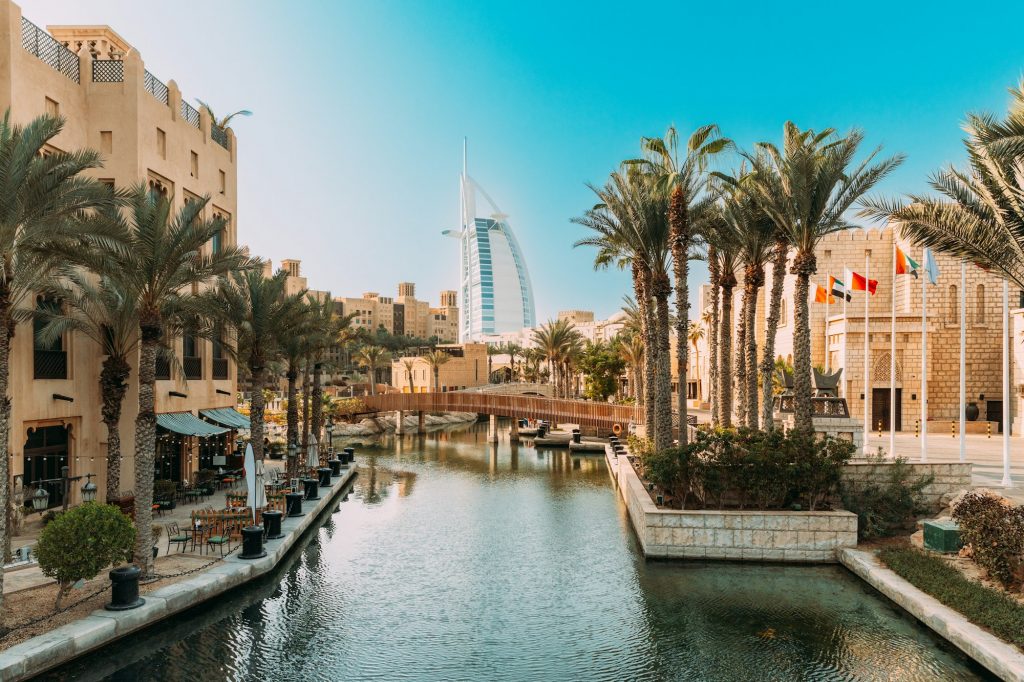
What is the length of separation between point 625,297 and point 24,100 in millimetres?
34642

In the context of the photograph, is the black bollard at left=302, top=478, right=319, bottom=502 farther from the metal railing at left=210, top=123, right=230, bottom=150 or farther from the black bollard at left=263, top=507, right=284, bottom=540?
the metal railing at left=210, top=123, right=230, bottom=150

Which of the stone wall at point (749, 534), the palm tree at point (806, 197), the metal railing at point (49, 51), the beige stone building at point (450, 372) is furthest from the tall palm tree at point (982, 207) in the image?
the beige stone building at point (450, 372)

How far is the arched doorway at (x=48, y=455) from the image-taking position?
57.0 feet

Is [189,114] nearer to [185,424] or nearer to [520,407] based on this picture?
[185,424]

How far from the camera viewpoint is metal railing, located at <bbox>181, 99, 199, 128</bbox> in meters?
23.6

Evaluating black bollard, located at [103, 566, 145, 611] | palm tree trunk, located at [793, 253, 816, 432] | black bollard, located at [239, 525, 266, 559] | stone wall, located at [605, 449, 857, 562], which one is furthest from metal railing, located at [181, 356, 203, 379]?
palm tree trunk, located at [793, 253, 816, 432]

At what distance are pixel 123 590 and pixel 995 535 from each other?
14550mm

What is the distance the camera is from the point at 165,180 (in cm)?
2186

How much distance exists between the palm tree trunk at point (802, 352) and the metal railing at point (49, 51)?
2053 centimetres

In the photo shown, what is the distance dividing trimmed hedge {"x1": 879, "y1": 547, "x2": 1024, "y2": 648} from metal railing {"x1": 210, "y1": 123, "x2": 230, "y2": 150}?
25.5m

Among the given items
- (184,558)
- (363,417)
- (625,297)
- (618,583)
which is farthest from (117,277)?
(363,417)

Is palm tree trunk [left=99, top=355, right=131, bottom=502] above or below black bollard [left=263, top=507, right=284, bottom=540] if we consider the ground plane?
above

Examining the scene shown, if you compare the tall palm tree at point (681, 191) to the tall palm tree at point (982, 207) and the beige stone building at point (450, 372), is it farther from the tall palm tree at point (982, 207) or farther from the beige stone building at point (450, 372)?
the beige stone building at point (450, 372)

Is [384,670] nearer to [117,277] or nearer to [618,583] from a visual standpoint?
[618,583]
